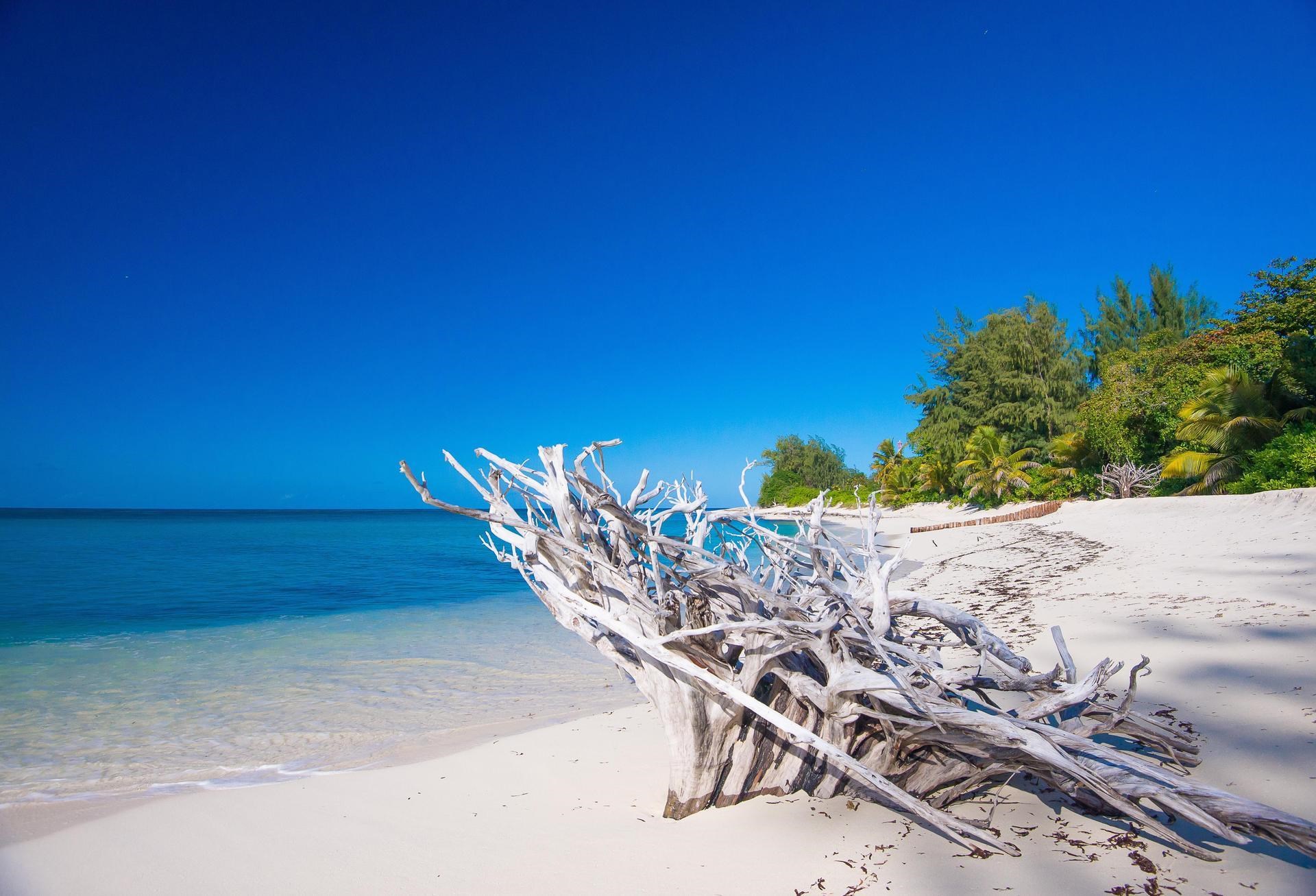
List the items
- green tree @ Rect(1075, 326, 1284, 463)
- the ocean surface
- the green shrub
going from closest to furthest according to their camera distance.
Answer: the ocean surface → the green shrub → green tree @ Rect(1075, 326, 1284, 463)

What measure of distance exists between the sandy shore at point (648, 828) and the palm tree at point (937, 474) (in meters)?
30.8

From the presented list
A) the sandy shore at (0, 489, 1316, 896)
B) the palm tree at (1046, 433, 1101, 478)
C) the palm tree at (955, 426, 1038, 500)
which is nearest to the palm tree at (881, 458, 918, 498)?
the palm tree at (955, 426, 1038, 500)

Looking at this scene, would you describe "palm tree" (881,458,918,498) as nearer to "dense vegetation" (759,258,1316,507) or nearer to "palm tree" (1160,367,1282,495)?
"dense vegetation" (759,258,1316,507)

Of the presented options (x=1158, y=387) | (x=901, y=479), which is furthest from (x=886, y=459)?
(x=1158, y=387)

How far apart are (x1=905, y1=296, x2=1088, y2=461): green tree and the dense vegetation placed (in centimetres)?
7

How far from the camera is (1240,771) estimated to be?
308 centimetres

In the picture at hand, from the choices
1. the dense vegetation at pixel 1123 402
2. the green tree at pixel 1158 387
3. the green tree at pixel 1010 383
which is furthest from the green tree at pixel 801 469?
the green tree at pixel 1158 387

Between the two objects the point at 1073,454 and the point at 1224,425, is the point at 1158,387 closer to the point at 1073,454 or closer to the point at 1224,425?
the point at 1224,425

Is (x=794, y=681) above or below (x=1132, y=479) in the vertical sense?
below

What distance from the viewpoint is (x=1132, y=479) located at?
825 inches

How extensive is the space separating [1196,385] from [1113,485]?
4.94 metres

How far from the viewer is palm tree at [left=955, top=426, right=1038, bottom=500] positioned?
2845 centimetres

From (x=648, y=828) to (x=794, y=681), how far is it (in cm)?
109

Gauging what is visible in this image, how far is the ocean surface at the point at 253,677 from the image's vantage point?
17.2 ft
